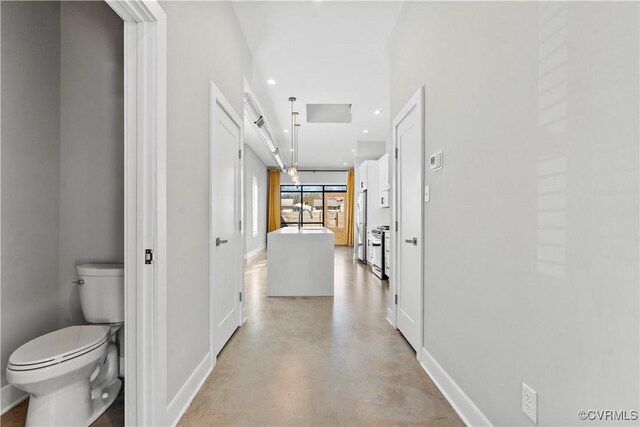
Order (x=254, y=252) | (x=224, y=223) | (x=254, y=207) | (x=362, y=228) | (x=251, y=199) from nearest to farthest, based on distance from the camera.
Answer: (x=224, y=223) → (x=362, y=228) → (x=251, y=199) → (x=254, y=252) → (x=254, y=207)

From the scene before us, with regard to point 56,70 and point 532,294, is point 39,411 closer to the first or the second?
point 56,70

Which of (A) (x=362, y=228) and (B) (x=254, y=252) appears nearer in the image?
(A) (x=362, y=228)

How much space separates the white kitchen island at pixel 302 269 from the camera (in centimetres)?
436

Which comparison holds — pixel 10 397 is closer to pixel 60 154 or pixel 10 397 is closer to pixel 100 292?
pixel 100 292

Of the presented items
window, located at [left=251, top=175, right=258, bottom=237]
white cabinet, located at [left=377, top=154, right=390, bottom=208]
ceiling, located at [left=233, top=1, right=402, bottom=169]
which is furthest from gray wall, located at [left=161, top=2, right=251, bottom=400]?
window, located at [left=251, top=175, right=258, bottom=237]

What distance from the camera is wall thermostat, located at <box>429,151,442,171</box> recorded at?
6.76ft

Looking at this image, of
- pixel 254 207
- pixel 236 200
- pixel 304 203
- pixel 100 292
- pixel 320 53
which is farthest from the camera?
pixel 304 203

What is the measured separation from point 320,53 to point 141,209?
283cm

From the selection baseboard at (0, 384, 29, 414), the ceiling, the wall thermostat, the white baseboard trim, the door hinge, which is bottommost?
the white baseboard trim

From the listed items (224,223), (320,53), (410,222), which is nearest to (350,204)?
(320,53)

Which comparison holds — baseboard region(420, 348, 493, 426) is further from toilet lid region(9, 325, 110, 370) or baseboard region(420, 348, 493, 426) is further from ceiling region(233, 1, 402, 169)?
ceiling region(233, 1, 402, 169)

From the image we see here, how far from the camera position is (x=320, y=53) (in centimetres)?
356

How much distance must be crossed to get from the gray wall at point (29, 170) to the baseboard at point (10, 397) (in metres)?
0.06

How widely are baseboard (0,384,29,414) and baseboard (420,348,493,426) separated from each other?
2.48 m
